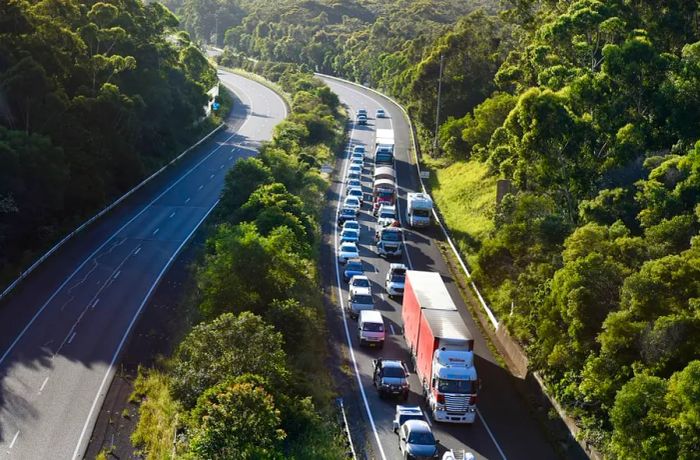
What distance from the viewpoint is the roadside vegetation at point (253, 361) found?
2450 cm

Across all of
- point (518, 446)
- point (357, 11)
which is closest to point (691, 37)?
point (518, 446)

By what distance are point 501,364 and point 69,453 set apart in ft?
64.8

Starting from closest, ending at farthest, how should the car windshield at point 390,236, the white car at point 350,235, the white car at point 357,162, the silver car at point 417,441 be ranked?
the silver car at point 417,441
the car windshield at point 390,236
the white car at point 350,235
the white car at point 357,162

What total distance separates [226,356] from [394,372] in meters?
7.81

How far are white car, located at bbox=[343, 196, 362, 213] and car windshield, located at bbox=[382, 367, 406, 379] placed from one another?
2926cm

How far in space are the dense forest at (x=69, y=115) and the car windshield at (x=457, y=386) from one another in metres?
26.4

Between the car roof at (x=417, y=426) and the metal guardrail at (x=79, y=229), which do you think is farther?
the metal guardrail at (x=79, y=229)

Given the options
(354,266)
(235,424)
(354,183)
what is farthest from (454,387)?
(354,183)

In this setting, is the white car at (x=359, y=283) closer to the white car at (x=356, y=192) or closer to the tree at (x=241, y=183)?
the tree at (x=241, y=183)

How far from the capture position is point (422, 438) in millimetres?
27500

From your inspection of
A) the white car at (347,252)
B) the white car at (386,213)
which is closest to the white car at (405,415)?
A: the white car at (347,252)

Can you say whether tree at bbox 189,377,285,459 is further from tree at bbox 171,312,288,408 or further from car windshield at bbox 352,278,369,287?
car windshield at bbox 352,278,369,287

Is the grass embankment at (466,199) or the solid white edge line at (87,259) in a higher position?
the grass embankment at (466,199)

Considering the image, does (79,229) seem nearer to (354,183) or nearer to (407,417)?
(354,183)
